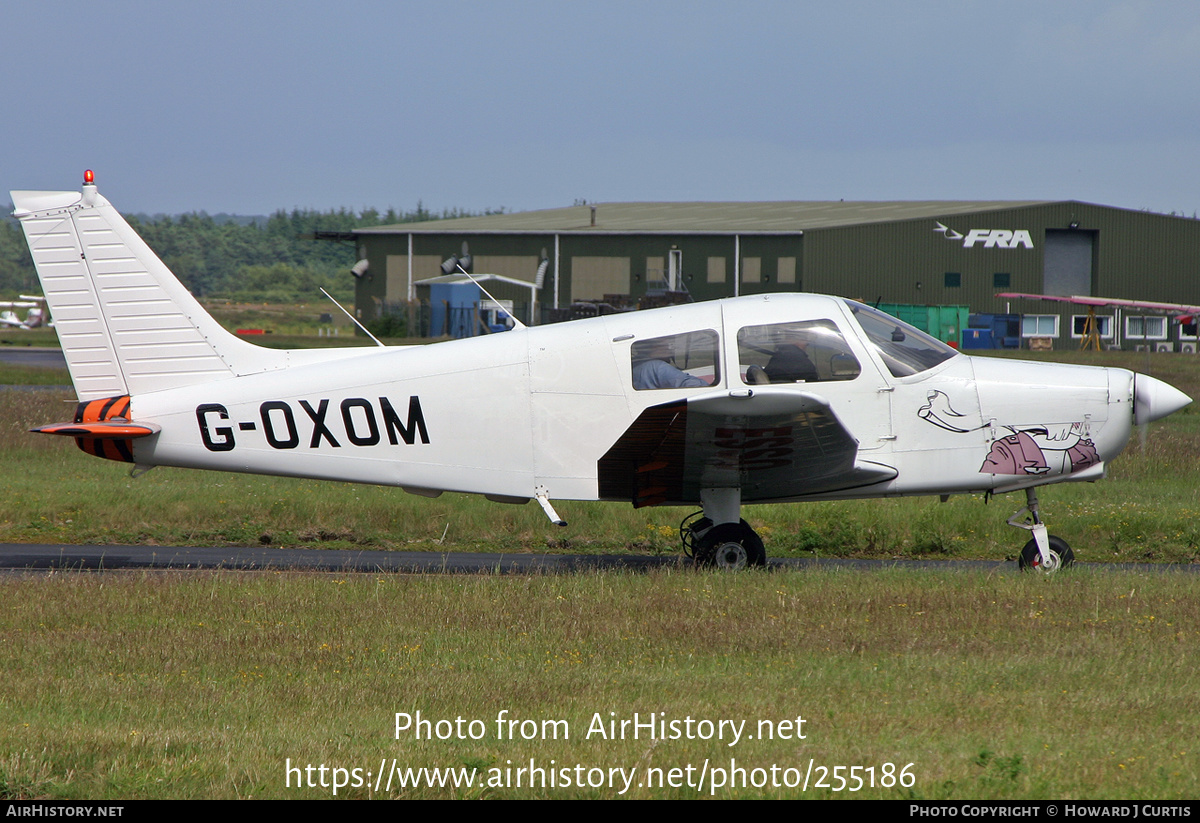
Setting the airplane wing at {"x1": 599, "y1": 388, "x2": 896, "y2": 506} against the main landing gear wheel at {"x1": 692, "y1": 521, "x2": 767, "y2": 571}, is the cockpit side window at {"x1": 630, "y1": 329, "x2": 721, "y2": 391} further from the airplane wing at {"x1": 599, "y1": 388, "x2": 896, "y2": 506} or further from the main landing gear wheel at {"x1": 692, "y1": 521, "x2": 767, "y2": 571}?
the main landing gear wheel at {"x1": 692, "y1": 521, "x2": 767, "y2": 571}

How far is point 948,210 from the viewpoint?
5469 centimetres

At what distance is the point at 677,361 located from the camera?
A: 874 centimetres

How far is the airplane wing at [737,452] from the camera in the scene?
809 cm

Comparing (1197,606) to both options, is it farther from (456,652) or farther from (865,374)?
(456,652)

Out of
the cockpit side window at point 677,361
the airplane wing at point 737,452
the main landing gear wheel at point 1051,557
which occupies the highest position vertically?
the cockpit side window at point 677,361

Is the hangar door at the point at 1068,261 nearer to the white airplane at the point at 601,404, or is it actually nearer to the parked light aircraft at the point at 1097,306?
the parked light aircraft at the point at 1097,306

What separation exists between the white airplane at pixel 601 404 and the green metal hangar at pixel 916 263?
38537mm

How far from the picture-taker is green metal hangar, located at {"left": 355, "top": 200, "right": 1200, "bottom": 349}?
163 ft

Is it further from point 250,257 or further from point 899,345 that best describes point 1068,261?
point 250,257

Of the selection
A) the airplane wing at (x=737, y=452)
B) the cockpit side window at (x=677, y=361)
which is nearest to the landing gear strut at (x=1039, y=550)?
the airplane wing at (x=737, y=452)

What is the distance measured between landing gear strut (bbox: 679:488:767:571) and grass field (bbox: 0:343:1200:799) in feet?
1.30

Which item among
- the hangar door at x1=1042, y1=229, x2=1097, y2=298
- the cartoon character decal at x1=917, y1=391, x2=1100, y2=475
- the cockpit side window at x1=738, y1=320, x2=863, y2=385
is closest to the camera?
the cockpit side window at x1=738, y1=320, x2=863, y2=385

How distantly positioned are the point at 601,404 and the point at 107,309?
4306 mm

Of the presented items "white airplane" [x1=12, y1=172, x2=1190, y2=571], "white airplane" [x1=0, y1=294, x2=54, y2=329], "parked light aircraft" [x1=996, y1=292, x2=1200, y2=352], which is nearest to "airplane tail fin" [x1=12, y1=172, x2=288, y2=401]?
"white airplane" [x1=12, y1=172, x2=1190, y2=571]
